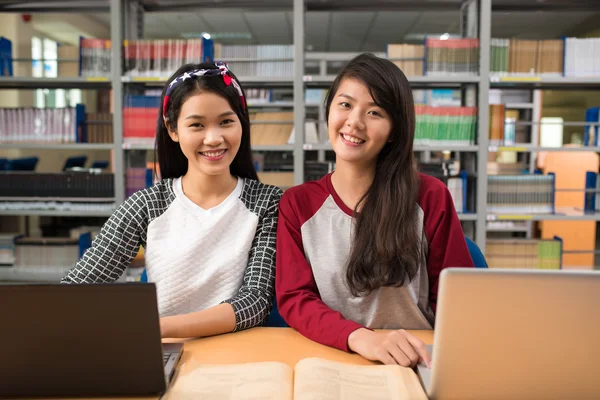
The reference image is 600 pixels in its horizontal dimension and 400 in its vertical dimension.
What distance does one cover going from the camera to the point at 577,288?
0.64m

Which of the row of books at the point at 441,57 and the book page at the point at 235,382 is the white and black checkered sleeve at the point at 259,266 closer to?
the book page at the point at 235,382

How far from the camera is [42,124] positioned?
138 inches

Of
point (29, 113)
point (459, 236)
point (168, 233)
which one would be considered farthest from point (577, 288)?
point (29, 113)

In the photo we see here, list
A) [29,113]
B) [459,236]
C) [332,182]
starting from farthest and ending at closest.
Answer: [29,113]
[332,182]
[459,236]

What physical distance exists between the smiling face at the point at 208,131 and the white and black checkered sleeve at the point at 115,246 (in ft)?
0.62

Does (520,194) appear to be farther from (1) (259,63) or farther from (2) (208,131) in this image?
(2) (208,131)

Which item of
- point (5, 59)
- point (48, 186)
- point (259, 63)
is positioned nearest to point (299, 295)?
point (259, 63)

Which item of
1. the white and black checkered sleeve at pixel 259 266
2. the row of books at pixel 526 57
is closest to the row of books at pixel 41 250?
the white and black checkered sleeve at pixel 259 266

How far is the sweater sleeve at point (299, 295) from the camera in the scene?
1044mm

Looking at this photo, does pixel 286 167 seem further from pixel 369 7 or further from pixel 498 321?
pixel 498 321

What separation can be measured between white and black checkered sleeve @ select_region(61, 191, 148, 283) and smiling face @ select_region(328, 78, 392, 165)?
21.1 inches

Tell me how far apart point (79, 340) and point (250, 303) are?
0.51m

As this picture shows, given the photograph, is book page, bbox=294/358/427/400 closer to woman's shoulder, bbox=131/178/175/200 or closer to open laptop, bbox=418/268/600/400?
open laptop, bbox=418/268/600/400

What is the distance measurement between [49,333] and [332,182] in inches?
32.6
